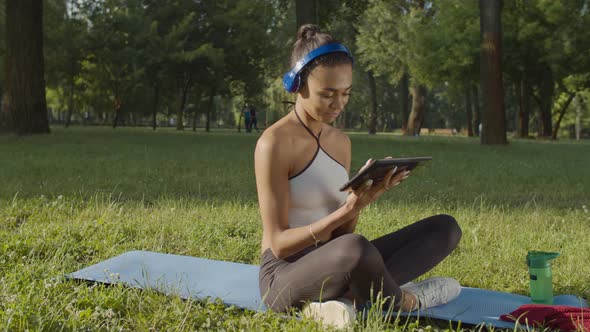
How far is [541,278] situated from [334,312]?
142cm

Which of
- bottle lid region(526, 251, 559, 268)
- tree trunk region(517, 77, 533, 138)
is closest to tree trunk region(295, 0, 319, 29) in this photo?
bottle lid region(526, 251, 559, 268)

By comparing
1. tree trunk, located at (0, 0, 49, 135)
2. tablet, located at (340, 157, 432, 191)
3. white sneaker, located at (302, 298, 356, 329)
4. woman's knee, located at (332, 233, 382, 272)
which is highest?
tree trunk, located at (0, 0, 49, 135)

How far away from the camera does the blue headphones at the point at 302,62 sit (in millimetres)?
3328

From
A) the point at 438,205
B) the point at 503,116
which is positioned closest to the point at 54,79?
the point at 503,116

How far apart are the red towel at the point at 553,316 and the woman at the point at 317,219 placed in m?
0.46

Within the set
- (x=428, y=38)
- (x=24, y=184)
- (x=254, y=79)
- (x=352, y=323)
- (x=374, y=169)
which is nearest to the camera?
(x=374, y=169)

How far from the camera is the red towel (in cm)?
331

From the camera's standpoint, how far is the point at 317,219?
11.6 feet

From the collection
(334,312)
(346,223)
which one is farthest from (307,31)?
(334,312)

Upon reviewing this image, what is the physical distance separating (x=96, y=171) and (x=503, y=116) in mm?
13699

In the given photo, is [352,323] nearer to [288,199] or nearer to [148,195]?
[288,199]

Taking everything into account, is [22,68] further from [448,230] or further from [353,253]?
[353,253]

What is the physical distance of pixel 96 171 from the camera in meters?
9.96

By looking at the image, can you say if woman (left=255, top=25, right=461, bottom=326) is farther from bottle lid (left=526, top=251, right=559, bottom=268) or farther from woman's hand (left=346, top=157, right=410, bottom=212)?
bottle lid (left=526, top=251, right=559, bottom=268)
